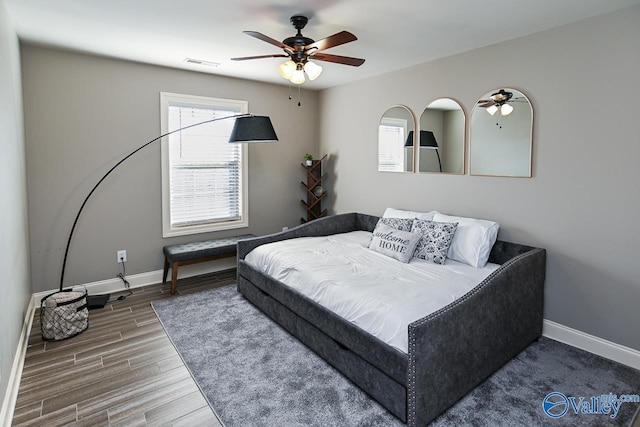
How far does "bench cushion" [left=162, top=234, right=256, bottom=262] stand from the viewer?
4059mm

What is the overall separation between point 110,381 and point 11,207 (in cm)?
142

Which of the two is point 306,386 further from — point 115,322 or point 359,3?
point 359,3

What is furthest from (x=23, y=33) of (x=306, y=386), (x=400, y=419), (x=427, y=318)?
(x=400, y=419)

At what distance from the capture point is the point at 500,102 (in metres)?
3.34

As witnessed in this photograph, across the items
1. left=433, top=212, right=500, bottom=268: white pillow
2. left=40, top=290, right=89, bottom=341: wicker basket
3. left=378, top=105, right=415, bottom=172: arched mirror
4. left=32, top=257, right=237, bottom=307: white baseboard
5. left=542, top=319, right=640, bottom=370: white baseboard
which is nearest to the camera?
left=542, top=319, right=640, bottom=370: white baseboard

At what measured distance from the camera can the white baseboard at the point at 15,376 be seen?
2060 millimetres

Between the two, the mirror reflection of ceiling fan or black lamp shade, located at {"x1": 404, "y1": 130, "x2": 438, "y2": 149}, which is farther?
black lamp shade, located at {"x1": 404, "y1": 130, "x2": 438, "y2": 149}

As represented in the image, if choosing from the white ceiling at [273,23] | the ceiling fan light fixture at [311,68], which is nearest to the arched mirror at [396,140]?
the white ceiling at [273,23]

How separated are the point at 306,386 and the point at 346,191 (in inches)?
125

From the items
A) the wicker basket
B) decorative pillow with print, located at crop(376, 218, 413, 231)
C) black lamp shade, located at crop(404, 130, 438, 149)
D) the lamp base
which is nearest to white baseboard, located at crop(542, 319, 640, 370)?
decorative pillow with print, located at crop(376, 218, 413, 231)

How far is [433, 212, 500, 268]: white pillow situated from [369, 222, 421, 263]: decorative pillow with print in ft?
1.15

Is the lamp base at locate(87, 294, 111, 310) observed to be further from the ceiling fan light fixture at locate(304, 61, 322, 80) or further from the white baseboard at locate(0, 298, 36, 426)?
the ceiling fan light fixture at locate(304, 61, 322, 80)

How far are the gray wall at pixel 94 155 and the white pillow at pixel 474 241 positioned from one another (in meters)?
3.01

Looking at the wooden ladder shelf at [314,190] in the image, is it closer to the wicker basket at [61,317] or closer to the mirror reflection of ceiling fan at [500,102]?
the mirror reflection of ceiling fan at [500,102]
